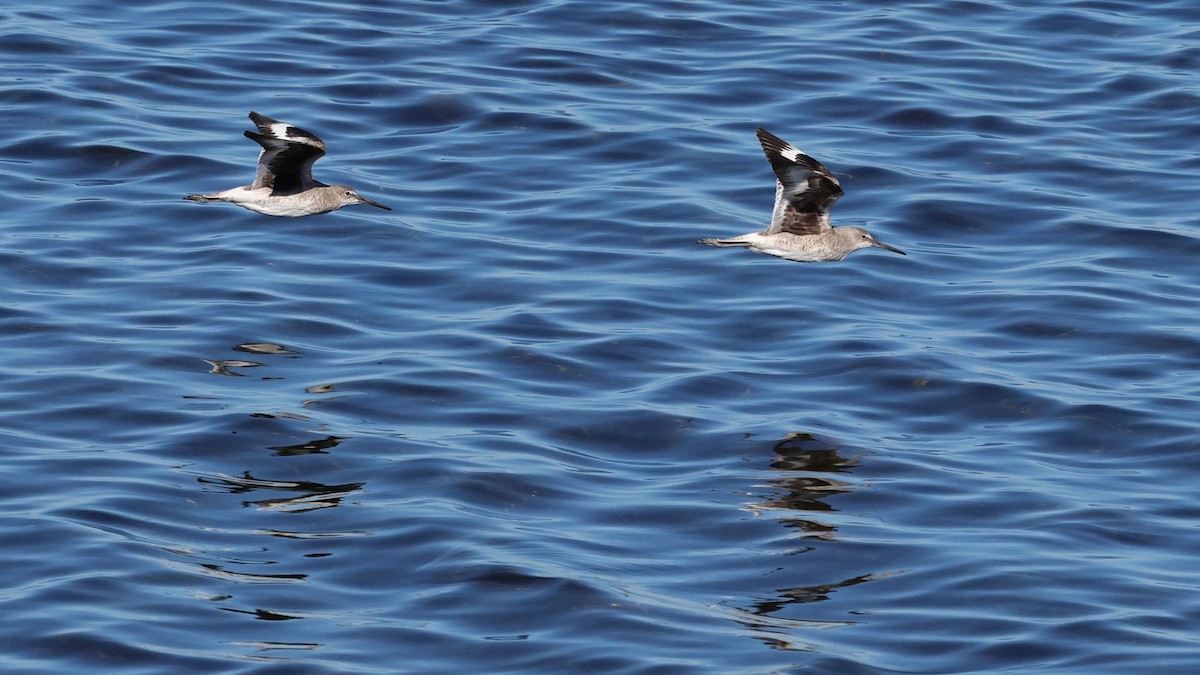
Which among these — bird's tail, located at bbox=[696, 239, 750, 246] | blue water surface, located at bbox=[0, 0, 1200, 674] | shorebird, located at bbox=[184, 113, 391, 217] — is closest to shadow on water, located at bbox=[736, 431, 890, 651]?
blue water surface, located at bbox=[0, 0, 1200, 674]

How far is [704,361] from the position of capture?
1709 centimetres

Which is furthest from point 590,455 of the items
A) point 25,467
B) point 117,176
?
point 117,176

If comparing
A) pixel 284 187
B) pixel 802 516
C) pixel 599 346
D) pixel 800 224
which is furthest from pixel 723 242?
pixel 284 187

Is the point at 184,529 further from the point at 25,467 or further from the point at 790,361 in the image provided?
the point at 790,361

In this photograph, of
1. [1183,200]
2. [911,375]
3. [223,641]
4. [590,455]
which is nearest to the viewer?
[223,641]

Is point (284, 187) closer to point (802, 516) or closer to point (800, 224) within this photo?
point (800, 224)

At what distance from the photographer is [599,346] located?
56.5 feet

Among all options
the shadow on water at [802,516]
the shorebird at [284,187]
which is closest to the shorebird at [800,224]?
the shadow on water at [802,516]

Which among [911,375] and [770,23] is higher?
[770,23]

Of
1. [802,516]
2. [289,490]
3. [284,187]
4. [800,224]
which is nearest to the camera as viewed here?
[802,516]

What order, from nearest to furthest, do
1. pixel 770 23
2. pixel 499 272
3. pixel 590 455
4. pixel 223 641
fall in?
pixel 223 641 < pixel 590 455 < pixel 499 272 < pixel 770 23

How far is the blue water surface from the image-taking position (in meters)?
12.8

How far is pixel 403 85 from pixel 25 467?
9796 millimetres

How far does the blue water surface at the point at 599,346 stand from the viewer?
12.8 meters
